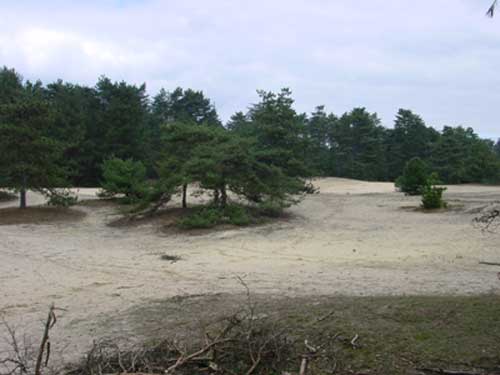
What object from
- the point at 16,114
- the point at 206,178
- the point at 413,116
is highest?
the point at 413,116

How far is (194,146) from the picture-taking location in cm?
1638

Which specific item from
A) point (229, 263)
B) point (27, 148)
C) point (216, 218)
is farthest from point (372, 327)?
point (27, 148)

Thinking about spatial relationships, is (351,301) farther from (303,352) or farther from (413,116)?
(413,116)

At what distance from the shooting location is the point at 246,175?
14.7 metres

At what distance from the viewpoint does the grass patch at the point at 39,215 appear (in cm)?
1588

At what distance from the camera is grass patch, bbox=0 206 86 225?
15875 millimetres

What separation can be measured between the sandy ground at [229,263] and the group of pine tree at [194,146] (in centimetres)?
203

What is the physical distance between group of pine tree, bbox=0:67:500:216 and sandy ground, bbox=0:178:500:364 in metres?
2.03

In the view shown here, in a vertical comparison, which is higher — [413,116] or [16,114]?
[413,116]

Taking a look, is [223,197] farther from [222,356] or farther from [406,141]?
[406,141]

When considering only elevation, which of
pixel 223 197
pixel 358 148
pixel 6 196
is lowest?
pixel 6 196

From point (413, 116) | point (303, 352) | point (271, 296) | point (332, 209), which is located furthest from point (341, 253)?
point (413, 116)

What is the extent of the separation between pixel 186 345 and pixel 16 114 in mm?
14085

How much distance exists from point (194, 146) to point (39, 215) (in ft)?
18.0
